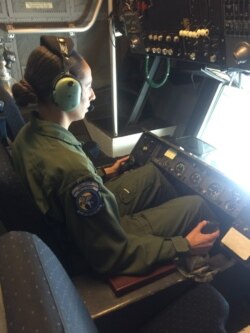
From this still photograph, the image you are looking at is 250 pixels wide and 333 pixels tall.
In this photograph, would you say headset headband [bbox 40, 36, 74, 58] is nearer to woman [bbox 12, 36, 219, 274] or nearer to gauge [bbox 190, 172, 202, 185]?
woman [bbox 12, 36, 219, 274]

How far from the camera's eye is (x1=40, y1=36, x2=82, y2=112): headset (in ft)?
2.93

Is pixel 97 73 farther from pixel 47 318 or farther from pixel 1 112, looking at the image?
pixel 47 318

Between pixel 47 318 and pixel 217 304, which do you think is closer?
pixel 47 318

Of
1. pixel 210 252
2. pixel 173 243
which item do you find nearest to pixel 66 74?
pixel 173 243

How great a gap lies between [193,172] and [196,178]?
35mm

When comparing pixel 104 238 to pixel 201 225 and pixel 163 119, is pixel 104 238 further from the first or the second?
pixel 163 119

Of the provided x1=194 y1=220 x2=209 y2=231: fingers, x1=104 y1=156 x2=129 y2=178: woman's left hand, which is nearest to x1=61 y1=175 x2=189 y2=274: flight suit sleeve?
x1=194 y1=220 x2=209 y2=231: fingers

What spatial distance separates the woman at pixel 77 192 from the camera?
83cm

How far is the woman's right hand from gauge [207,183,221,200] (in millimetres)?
202

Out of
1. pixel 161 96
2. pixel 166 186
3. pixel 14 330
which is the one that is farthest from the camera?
pixel 161 96

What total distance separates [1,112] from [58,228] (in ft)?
3.42

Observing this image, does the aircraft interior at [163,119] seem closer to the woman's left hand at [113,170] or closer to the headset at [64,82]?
the woman's left hand at [113,170]

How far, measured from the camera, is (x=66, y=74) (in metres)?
0.91

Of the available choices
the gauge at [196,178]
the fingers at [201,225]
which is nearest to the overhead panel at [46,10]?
the gauge at [196,178]
